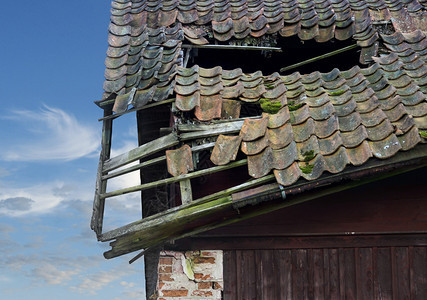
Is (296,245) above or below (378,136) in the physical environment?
below

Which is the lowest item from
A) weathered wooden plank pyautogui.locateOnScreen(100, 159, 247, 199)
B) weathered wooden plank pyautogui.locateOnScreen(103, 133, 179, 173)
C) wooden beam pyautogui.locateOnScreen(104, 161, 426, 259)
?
wooden beam pyautogui.locateOnScreen(104, 161, 426, 259)

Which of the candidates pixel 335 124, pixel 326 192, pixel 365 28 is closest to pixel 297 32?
pixel 365 28

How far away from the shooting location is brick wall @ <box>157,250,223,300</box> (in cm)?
584

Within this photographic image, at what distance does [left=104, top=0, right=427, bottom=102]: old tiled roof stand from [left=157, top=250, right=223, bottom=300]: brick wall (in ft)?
7.07

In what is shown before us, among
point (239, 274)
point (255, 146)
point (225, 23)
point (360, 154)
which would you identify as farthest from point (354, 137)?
point (225, 23)

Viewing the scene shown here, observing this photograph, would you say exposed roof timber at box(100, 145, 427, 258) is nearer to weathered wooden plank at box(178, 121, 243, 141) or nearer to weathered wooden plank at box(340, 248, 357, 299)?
weathered wooden plank at box(178, 121, 243, 141)

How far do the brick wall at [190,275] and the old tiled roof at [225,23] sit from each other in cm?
216

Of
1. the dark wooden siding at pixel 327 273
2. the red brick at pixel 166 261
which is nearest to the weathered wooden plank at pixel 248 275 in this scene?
the dark wooden siding at pixel 327 273

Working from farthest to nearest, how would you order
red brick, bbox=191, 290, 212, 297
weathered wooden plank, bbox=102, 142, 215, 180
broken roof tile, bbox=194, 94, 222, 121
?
1. red brick, bbox=191, 290, 212, 297
2. broken roof tile, bbox=194, 94, 222, 121
3. weathered wooden plank, bbox=102, 142, 215, 180

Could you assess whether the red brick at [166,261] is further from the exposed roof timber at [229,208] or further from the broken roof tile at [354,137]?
the broken roof tile at [354,137]

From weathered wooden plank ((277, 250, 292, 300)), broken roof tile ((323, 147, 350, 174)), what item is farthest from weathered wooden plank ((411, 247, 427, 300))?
broken roof tile ((323, 147, 350, 174))

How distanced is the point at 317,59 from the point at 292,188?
9.51 ft

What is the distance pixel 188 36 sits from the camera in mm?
7242

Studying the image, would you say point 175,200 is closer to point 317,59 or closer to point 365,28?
point 317,59
